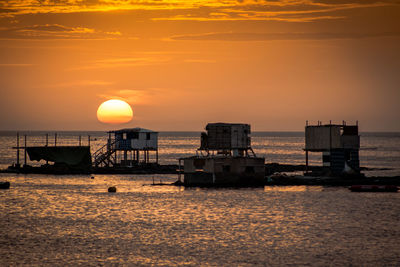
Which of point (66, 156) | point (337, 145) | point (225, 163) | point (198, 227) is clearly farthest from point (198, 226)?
point (66, 156)

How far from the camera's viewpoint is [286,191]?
3236 inches

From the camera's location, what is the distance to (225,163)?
82.6 metres

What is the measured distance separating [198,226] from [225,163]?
2919 centimetres

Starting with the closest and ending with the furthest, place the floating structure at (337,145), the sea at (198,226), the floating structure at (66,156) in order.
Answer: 1. the sea at (198,226)
2. the floating structure at (337,145)
3. the floating structure at (66,156)

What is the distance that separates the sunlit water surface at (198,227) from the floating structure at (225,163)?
2.08m

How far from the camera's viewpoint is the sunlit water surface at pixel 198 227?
41375mm

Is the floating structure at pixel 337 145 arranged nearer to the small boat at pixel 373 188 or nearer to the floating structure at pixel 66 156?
the small boat at pixel 373 188

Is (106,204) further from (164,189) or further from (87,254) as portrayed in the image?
(87,254)

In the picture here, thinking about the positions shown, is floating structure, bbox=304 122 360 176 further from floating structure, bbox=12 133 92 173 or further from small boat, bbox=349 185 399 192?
floating structure, bbox=12 133 92 173

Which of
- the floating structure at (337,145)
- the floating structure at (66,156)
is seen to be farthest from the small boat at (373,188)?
the floating structure at (66,156)

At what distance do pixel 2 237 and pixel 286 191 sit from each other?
43699mm

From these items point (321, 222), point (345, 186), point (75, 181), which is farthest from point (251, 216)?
point (75, 181)

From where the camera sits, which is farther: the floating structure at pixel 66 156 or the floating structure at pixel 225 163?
the floating structure at pixel 66 156

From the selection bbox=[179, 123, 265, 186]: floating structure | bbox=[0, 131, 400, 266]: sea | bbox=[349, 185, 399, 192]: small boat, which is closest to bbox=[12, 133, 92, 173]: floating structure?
bbox=[0, 131, 400, 266]: sea
